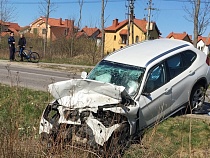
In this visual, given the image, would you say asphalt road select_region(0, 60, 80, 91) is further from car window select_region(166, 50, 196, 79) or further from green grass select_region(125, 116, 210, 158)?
green grass select_region(125, 116, 210, 158)

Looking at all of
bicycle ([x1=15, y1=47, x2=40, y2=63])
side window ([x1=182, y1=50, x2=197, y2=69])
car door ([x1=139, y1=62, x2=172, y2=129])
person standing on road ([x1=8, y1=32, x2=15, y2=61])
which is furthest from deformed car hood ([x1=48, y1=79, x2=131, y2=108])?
bicycle ([x1=15, y1=47, x2=40, y2=63])

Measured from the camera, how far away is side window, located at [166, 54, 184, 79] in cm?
737

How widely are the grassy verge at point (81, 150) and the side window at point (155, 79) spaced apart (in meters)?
0.83

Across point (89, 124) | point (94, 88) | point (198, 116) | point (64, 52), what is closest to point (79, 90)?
point (94, 88)

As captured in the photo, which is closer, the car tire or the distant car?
the distant car

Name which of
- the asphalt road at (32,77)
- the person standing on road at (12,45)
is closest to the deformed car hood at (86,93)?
the asphalt road at (32,77)

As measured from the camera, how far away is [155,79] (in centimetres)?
698

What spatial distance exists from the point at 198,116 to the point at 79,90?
2.94 m

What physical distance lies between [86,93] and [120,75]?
1029 millimetres

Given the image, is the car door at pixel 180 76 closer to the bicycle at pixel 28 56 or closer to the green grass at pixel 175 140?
the green grass at pixel 175 140

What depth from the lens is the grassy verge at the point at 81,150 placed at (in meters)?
4.00

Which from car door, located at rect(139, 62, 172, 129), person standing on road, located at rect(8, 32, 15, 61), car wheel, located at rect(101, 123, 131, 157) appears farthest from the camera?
person standing on road, located at rect(8, 32, 15, 61)

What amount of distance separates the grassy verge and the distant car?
9.5 inches

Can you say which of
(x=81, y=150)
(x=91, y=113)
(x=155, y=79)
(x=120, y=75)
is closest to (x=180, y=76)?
(x=155, y=79)
